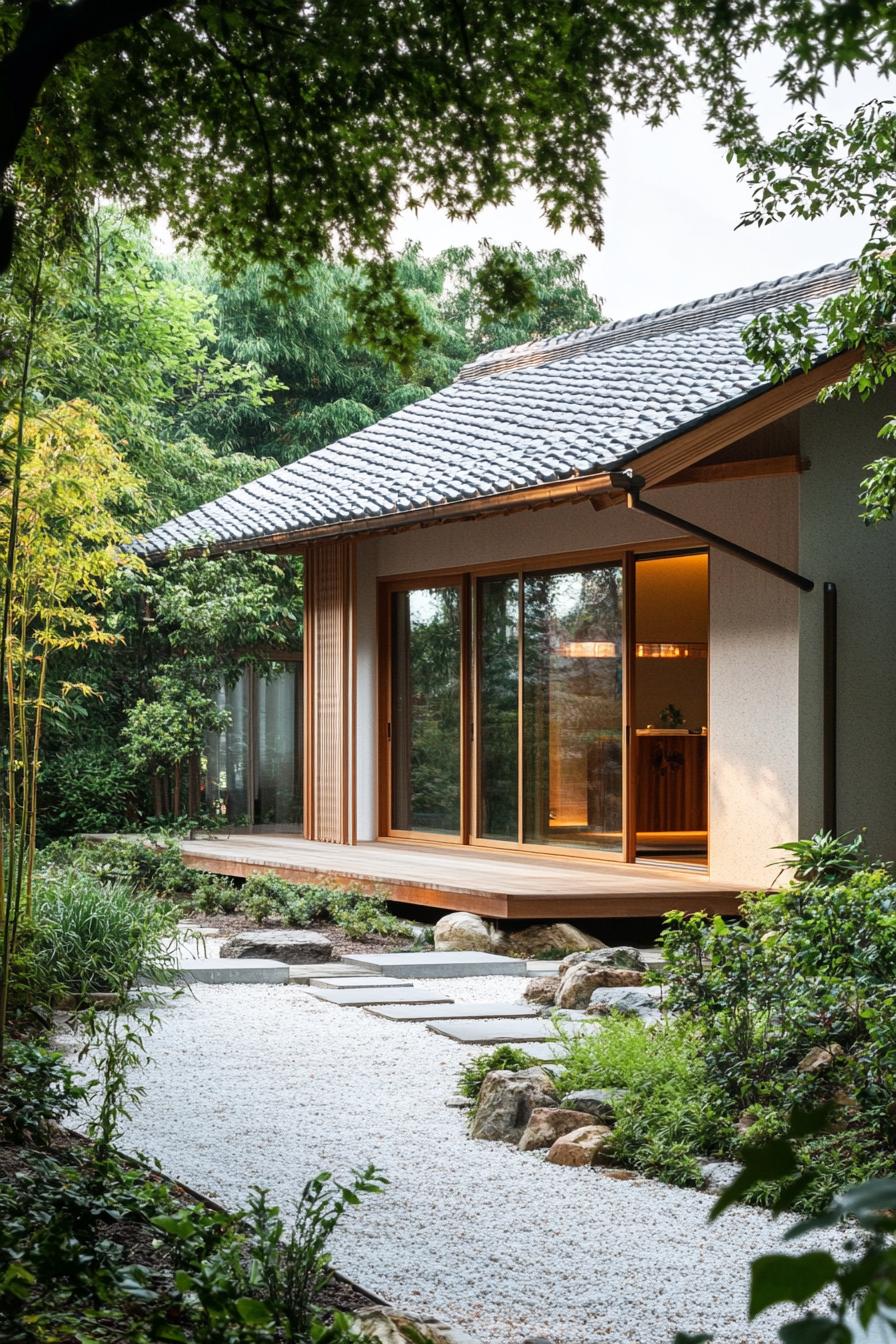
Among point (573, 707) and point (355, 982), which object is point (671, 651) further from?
point (355, 982)

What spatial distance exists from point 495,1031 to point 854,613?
4307 mm

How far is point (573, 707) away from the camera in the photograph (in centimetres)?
1095

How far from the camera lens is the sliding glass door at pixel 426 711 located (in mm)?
12328

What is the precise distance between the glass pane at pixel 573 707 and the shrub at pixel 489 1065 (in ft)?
17.0

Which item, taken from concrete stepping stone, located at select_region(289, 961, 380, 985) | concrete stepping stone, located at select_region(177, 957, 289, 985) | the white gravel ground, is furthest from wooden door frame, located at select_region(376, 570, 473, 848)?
the white gravel ground

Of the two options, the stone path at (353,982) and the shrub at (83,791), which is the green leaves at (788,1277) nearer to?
the stone path at (353,982)

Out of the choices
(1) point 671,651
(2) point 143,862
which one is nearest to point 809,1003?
(1) point 671,651

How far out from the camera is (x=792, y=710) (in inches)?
364

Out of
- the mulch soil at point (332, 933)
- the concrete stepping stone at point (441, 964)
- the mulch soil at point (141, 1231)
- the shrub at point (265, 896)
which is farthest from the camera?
the shrub at point (265, 896)

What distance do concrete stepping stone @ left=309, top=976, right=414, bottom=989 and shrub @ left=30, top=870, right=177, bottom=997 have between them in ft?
2.77

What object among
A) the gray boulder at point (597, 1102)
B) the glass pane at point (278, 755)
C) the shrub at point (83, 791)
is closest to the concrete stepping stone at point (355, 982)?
the gray boulder at point (597, 1102)

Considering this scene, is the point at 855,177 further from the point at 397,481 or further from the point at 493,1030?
the point at 397,481

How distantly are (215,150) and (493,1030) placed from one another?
3784 millimetres

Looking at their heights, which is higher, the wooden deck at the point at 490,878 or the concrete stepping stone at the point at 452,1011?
the wooden deck at the point at 490,878
